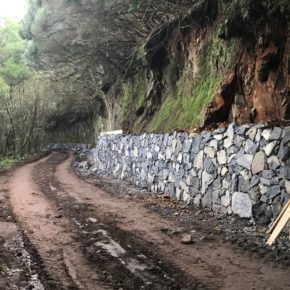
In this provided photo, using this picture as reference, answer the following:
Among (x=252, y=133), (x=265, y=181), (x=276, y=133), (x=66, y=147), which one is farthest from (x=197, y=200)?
(x=66, y=147)

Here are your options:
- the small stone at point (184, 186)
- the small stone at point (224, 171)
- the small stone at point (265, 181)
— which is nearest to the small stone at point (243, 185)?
the small stone at point (265, 181)

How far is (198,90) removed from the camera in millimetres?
13773


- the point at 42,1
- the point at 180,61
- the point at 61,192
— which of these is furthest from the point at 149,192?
the point at 42,1

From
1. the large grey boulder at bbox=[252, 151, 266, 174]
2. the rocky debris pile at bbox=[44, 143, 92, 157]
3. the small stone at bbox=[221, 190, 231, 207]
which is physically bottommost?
the rocky debris pile at bbox=[44, 143, 92, 157]

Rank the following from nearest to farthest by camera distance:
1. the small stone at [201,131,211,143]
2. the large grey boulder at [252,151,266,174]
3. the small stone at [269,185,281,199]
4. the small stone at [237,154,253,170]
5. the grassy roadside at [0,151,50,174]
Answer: the small stone at [269,185,281,199] → the large grey boulder at [252,151,266,174] → the small stone at [237,154,253,170] → the small stone at [201,131,211,143] → the grassy roadside at [0,151,50,174]

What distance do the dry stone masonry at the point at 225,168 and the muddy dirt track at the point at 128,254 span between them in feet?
3.47

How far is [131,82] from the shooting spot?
2280 cm

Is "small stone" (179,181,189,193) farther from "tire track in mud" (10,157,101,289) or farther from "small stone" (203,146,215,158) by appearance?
"tire track in mud" (10,157,101,289)

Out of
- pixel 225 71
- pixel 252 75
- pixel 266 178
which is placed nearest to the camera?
pixel 266 178

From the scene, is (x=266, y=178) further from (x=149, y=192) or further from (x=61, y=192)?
(x=61, y=192)

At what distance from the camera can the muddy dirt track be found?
17.0 ft

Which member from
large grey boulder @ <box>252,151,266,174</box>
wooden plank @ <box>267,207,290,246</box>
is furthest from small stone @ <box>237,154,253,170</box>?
wooden plank @ <box>267,207,290,246</box>

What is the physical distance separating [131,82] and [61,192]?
35.0 feet

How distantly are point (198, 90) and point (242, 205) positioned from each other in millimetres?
5962
